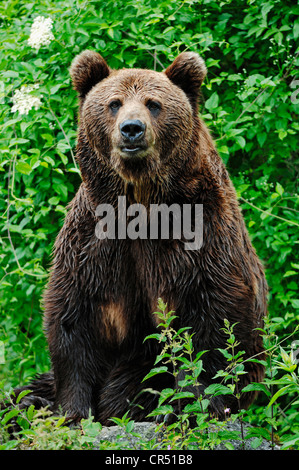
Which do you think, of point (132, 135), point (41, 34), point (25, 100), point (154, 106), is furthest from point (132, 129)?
point (41, 34)

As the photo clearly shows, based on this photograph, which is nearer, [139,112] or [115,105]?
[139,112]

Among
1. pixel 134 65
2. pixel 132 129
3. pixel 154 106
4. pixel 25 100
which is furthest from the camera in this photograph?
pixel 134 65

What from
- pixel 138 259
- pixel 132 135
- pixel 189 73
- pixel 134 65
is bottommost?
pixel 138 259

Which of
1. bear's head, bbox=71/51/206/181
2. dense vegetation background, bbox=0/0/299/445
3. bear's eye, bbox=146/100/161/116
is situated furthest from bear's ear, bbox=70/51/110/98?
dense vegetation background, bbox=0/0/299/445

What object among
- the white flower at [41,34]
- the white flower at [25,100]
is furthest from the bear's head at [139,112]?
the white flower at [41,34]

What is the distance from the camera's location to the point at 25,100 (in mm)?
5512

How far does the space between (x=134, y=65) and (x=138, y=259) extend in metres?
2.11

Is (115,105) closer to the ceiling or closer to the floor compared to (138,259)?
closer to the ceiling

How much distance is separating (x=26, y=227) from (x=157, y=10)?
6.29 feet

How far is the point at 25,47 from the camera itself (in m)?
5.80

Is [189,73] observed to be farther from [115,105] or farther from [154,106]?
[115,105]

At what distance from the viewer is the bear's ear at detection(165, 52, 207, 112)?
4.70 m

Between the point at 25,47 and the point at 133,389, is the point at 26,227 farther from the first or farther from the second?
the point at 133,389
